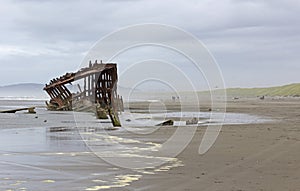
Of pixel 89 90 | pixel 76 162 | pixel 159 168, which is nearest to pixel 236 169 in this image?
pixel 159 168

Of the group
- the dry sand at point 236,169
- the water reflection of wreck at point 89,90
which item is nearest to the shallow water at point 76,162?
the dry sand at point 236,169

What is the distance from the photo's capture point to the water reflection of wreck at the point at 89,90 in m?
34.4

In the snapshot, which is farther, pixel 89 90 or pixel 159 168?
pixel 89 90

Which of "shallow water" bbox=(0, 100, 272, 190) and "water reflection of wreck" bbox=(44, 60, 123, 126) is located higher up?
"water reflection of wreck" bbox=(44, 60, 123, 126)

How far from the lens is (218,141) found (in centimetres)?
1527

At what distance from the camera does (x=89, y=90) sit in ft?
122

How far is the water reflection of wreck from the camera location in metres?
34.4

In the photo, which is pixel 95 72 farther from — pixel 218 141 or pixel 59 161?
pixel 59 161

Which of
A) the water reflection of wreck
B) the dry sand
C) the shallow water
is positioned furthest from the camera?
the water reflection of wreck

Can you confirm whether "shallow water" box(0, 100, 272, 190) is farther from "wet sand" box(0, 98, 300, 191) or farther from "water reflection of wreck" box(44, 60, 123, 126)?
"water reflection of wreck" box(44, 60, 123, 126)

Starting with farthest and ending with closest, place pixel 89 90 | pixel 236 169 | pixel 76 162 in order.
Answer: pixel 89 90, pixel 76 162, pixel 236 169

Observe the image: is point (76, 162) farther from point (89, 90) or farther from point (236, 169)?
point (89, 90)

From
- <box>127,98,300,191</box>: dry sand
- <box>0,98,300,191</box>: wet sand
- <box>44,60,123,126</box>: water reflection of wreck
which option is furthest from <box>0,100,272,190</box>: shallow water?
<box>44,60,123,126</box>: water reflection of wreck

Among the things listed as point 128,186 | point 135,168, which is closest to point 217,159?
point 135,168
